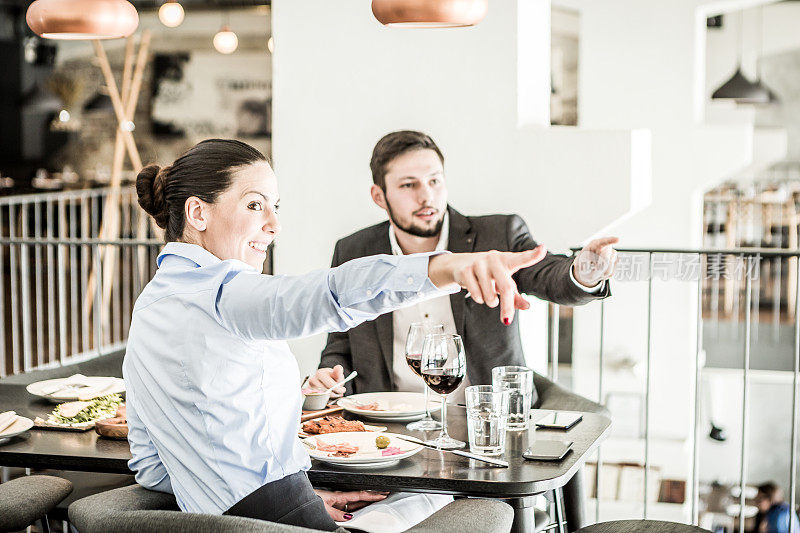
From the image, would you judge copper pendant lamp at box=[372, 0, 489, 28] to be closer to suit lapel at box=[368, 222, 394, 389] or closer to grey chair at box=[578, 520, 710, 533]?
suit lapel at box=[368, 222, 394, 389]

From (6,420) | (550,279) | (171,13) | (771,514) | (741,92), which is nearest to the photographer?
(6,420)

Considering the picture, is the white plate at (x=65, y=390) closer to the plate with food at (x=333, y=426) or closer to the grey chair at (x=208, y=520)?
the plate with food at (x=333, y=426)

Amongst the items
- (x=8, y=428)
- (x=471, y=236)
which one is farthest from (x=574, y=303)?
(x=8, y=428)

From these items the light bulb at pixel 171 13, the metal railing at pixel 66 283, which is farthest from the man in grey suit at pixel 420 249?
the light bulb at pixel 171 13

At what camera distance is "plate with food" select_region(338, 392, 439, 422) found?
2312mm

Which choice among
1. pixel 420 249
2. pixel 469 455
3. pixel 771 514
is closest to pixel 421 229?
pixel 420 249

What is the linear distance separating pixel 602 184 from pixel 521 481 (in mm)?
2045

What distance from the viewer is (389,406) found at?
2404 millimetres

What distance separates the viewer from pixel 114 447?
213 centimetres

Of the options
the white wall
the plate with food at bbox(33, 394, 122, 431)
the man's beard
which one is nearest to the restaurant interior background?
the white wall

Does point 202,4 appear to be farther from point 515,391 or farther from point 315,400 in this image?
point 515,391

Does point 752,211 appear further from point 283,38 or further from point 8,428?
point 8,428

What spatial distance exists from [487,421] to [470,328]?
1.02 metres

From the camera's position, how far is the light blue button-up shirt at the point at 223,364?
1.50 metres
